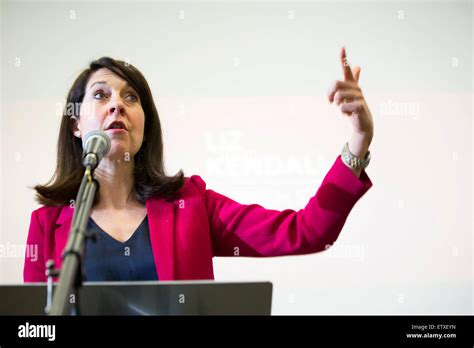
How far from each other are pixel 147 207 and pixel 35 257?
34cm

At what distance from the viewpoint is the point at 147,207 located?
1.72m

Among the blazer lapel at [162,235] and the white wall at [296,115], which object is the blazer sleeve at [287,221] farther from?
the white wall at [296,115]

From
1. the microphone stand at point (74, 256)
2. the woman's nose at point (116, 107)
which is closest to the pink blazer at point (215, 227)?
the woman's nose at point (116, 107)

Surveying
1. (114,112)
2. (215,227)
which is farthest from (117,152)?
(215,227)

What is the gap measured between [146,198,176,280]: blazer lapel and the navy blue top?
22mm

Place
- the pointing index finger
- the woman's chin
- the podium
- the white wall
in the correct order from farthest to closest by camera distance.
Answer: the white wall, the woman's chin, the pointing index finger, the podium

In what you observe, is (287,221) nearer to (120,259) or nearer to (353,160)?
(353,160)

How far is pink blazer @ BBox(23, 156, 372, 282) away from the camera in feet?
5.06

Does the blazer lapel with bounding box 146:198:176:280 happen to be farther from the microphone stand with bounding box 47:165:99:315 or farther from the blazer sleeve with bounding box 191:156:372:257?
the microphone stand with bounding box 47:165:99:315

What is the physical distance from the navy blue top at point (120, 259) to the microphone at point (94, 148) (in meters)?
0.38

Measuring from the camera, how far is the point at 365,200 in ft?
7.27

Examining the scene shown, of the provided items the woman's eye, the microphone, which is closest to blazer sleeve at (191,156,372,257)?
the woman's eye

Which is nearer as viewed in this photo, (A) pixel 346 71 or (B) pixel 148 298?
(B) pixel 148 298
